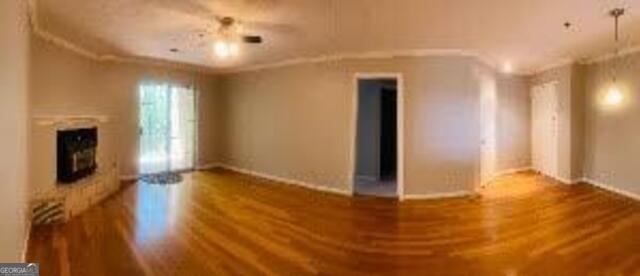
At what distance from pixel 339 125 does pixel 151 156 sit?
151 inches

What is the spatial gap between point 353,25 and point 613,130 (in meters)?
4.60

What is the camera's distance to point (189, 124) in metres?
8.67

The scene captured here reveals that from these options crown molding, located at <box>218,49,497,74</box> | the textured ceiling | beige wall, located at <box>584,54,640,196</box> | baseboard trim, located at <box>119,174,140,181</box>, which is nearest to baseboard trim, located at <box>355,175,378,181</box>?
crown molding, located at <box>218,49,497,74</box>

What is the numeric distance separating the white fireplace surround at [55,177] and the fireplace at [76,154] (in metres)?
0.08

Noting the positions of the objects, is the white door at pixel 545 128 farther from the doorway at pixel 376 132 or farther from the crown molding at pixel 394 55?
the doorway at pixel 376 132

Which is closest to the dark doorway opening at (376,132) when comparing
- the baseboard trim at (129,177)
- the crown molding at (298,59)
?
the crown molding at (298,59)

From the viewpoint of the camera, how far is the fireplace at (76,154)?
5.12 meters

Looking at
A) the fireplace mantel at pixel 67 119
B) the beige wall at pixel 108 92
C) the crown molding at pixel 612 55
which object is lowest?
the fireplace mantel at pixel 67 119

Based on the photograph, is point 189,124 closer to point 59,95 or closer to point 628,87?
point 59,95

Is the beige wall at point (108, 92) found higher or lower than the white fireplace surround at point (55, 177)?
higher

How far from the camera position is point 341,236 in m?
4.16

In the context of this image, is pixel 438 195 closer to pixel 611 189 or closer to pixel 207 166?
pixel 611 189

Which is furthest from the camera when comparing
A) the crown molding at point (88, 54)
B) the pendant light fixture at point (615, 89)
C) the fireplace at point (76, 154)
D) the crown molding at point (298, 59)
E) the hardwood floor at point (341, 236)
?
the pendant light fixture at point (615, 89)

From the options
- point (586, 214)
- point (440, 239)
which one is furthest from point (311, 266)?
point (586, 214)
